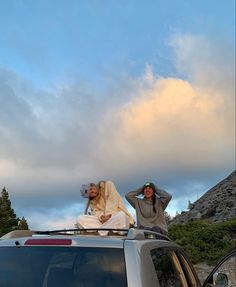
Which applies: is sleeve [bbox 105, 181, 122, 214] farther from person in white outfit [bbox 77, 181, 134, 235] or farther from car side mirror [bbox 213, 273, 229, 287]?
car side mirror [bbox 213, 273, 229, 287]

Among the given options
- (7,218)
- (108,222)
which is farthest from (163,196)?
(7,218)

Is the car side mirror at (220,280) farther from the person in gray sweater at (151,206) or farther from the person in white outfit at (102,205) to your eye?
Answer: the person in gray sweater at (151,206)

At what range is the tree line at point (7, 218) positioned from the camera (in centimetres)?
4209

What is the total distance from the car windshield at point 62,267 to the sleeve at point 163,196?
5.15m

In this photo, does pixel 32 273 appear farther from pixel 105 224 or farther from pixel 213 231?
pixel 213 231

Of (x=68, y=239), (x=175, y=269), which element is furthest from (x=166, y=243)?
(x=68, y=239)

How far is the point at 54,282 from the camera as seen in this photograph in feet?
11.5

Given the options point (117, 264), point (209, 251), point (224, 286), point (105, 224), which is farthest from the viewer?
point (209, 251)

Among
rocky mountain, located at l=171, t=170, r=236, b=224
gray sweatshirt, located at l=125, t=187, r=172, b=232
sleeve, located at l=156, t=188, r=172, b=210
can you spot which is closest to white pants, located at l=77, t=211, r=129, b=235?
gray sweatshirt, located at l=125, t=187, r=172, b=232

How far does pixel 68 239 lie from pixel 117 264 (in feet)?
1.47

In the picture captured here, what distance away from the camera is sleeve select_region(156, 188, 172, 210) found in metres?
8.74

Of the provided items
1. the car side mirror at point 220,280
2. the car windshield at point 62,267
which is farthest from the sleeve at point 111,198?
the car windshield at point 62,267

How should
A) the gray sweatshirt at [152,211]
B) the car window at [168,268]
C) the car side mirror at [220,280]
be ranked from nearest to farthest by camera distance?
the car window at [168,268], the car side mirror at [220,280], the gray sweatshirt at [152,211]

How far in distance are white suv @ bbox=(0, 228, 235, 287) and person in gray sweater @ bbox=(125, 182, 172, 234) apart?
4.71m
